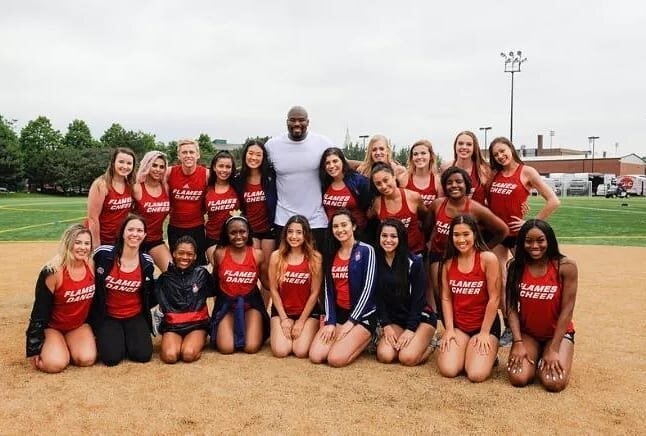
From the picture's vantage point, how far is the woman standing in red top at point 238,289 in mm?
5051

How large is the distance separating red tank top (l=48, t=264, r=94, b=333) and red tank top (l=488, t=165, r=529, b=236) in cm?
390

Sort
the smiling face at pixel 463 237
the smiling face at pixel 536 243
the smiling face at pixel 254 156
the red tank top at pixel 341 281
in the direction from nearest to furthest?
1. the smiling face at pixel 536 243
2. the smiling face at pixel 463 237
3. the red tank top at pixel 341 281
4. the smiling face at pixel 254 156

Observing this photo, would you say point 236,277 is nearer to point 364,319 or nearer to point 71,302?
point 364,319

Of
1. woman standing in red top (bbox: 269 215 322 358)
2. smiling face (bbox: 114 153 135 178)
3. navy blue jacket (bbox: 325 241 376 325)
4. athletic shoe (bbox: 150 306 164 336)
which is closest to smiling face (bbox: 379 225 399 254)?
navy blue jacket (bbox: 325 241 376 325)

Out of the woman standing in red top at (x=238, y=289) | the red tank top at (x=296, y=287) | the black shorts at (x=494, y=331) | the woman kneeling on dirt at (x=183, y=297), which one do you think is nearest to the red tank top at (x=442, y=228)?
the black shorts at (x=494, y=331)

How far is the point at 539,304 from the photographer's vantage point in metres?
4.35

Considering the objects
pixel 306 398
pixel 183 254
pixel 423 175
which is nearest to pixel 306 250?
pixel 183 254

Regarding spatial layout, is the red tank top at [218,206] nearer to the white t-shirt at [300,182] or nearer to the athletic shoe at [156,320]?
the white t-shirt at [300,182]

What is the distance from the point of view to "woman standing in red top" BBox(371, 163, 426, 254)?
206 inches

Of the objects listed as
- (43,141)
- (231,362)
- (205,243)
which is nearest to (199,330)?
(231,362)

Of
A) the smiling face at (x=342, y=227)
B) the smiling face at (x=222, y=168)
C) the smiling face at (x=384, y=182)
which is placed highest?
the smiling face at (x=222, y=168)

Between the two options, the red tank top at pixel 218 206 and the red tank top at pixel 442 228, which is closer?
the red tank top at pixel 442 228

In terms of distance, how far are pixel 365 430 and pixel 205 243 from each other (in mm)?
3309

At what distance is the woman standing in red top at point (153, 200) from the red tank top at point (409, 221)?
231 cm
